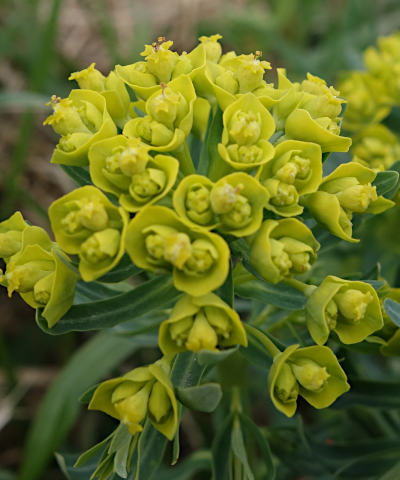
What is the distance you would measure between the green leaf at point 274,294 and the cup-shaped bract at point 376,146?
98 cm

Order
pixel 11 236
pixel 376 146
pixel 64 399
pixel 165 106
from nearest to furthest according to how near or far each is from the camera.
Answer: pixel 165 106 → pixel 11 236 → pixel 376 146 → pixel 64 399

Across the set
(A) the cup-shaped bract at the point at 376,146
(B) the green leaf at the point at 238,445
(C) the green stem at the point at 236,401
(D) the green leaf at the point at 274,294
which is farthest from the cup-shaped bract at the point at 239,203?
(A) the cup-shaped bract at the point at 376,146

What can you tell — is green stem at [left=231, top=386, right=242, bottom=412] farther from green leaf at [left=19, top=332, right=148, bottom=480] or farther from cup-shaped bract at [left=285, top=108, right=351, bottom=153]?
cup-shaped bract at [left=285, top=108, right=351, bottom=153]

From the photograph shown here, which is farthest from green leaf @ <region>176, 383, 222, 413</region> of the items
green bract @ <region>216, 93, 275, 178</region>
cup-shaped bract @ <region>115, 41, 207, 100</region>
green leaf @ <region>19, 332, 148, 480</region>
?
green leaf @ <region>19, 332, 148, 480</region>

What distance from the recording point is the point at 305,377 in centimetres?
165

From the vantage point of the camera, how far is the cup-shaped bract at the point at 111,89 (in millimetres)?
1898

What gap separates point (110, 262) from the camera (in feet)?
5.18

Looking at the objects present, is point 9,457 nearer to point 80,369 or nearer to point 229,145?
point 80,369

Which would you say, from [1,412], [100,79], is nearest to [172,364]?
[100,79]

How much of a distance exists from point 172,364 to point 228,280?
1.12 ft

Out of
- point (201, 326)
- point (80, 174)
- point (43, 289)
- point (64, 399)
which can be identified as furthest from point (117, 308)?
point (64, 399)

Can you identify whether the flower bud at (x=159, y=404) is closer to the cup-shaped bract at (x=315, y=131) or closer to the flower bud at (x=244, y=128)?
the flower bud at (x=244, y=128)

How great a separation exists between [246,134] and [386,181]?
0.51 m

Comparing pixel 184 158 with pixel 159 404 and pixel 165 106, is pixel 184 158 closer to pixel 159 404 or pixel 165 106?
pixel 165 106
